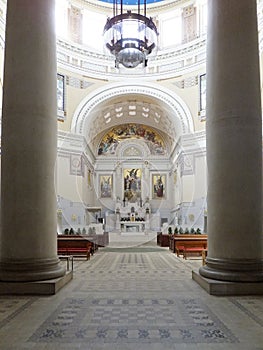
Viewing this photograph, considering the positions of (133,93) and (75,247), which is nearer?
(75,247)

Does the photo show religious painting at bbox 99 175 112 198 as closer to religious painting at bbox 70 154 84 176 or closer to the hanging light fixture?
religious painting at bbox 70 154 84 176

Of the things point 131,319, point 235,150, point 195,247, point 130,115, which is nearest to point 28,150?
point 131,319

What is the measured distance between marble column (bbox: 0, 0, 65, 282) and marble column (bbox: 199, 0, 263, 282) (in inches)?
118

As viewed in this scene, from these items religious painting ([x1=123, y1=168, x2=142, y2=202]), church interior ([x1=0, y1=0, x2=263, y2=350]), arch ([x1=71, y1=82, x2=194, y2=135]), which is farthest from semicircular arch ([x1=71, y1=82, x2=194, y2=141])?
church interior ([x1=0, y1=0, x2=263, y2=350])

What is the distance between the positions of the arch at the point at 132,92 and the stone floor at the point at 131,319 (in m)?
19.3

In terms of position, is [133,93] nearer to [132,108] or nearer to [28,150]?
[132,108]

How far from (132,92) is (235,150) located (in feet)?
67.7

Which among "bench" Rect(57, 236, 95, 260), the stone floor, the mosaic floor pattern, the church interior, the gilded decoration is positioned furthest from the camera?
the gilded decoration

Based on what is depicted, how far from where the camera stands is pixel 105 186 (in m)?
35.4

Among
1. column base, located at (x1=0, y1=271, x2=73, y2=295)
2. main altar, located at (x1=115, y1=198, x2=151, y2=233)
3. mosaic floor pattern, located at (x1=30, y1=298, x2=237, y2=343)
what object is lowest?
mosaic floor pattern, located at (x1=30, y1=298, x2=237, y2=343)

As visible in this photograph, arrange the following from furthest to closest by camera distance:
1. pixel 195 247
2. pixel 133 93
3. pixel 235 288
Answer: pixel 133 93 → pixel 195 247 → pixel 235 288

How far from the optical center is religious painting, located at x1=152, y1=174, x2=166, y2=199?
35125 millimetres

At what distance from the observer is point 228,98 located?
7000 millimetres

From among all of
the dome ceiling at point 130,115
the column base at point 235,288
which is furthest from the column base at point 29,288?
the dome ceiling at point 130,115
